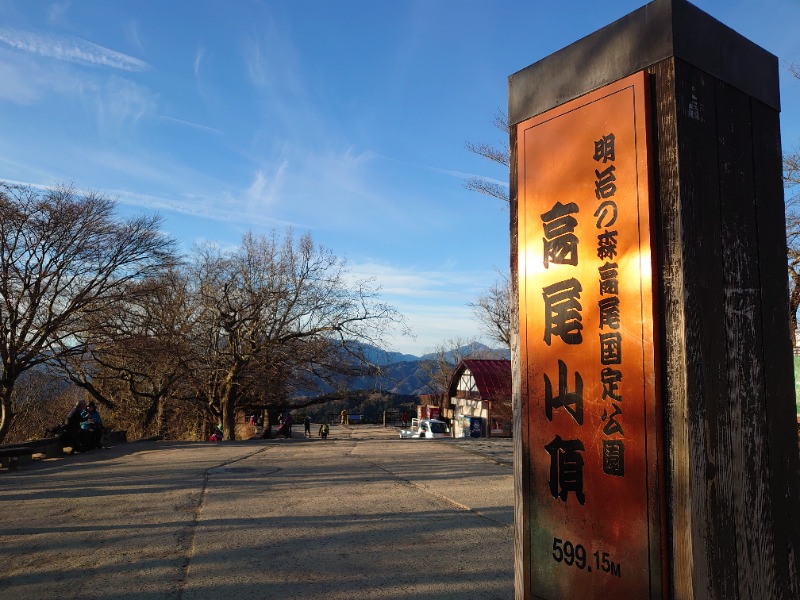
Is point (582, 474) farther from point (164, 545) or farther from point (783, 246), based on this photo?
point (164, 545)

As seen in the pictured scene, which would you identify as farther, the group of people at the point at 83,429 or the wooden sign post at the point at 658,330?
the group of people at the point at 83,429

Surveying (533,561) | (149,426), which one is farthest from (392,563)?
(149,426)

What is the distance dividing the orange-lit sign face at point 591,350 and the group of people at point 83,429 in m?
10.7

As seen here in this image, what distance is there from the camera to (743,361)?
1947 mm

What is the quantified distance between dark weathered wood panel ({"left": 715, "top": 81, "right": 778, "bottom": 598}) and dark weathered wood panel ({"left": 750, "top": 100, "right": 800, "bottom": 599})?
0.13 feet

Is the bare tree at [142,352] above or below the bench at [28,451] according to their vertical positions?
above

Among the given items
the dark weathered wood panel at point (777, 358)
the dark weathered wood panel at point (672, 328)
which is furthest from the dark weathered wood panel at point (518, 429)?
the dark weathered wood panel at point (777, 358)

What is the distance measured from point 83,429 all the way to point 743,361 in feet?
37.5

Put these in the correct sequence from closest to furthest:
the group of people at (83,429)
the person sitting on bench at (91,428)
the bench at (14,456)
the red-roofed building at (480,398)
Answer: the bench at (14,456), the group of people at (83,429), the person sitting on bench at (91,428), the red-roofed building at (480,398)

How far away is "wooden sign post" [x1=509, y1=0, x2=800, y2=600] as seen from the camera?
5.94ft

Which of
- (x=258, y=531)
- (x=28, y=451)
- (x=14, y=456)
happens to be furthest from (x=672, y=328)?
(x=28, y=451)

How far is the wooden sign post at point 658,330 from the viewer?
5.94ft

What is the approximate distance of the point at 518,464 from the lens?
2285 mm

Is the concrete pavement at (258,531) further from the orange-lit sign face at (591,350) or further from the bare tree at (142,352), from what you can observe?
the bare tree at (142,352)
